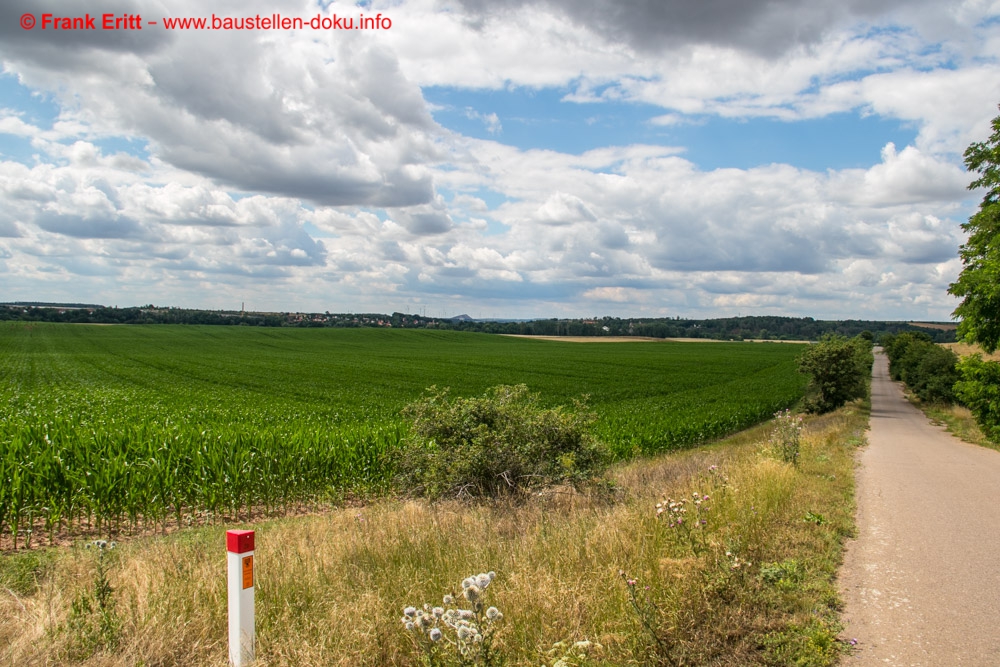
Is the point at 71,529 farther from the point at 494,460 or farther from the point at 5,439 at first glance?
the point at 494,460

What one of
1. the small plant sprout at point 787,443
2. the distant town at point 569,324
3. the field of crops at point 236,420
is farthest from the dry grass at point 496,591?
the distant town at point 569,324

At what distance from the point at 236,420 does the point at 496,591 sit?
55.0 feet

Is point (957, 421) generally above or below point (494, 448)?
below

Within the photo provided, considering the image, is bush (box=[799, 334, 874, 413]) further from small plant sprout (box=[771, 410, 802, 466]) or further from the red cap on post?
the red cap on post

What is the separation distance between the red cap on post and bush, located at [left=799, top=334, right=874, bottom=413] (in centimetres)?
3354

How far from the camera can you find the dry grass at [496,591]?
4.26 m

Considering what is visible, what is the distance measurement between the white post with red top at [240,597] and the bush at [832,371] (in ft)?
110

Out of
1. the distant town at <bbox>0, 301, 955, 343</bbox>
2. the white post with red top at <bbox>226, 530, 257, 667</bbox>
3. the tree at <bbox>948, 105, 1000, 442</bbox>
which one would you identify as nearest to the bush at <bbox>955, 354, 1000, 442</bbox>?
the tree at <bbox>948, 105, 1000, 442</bbox>

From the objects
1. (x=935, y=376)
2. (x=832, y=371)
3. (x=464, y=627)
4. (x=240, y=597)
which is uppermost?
(x=464, y=627)

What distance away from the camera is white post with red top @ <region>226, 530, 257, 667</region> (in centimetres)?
379

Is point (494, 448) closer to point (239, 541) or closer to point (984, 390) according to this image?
point (239, 541)

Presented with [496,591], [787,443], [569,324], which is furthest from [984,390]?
[569,324]

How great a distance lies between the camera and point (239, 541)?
3.76 m

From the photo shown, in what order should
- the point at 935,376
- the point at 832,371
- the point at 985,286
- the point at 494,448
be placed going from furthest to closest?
the point at 935,376 < the point at 832,371 < the point at 985,286 < the point at 494,448
